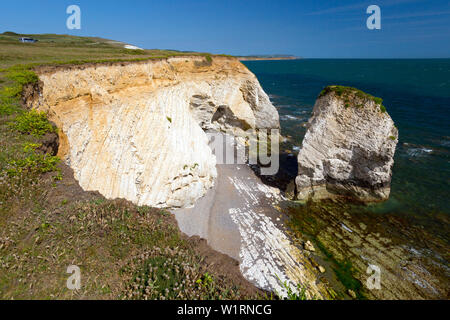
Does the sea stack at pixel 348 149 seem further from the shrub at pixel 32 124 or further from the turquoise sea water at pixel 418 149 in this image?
the shrub at pixel 32 124

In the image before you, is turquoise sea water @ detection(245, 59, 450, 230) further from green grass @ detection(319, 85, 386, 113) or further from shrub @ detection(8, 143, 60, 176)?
shrub @ detection(8, 143, 60, 176)

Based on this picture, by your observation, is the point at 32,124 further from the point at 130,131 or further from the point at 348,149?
the point at 348,149

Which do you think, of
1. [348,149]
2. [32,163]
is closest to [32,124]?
[32,163]

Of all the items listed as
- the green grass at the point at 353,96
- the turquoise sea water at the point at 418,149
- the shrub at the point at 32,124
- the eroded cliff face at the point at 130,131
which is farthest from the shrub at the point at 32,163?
the turquoise sea water at the point at 418,149

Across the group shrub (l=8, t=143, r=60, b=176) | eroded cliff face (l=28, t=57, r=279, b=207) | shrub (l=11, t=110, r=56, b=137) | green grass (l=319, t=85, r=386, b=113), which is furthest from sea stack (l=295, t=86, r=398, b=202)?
shrub (l=11, t=110, r=56, b=137)

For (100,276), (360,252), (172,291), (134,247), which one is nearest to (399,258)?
(360,252)

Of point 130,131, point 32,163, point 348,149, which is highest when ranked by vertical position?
point 130,131
